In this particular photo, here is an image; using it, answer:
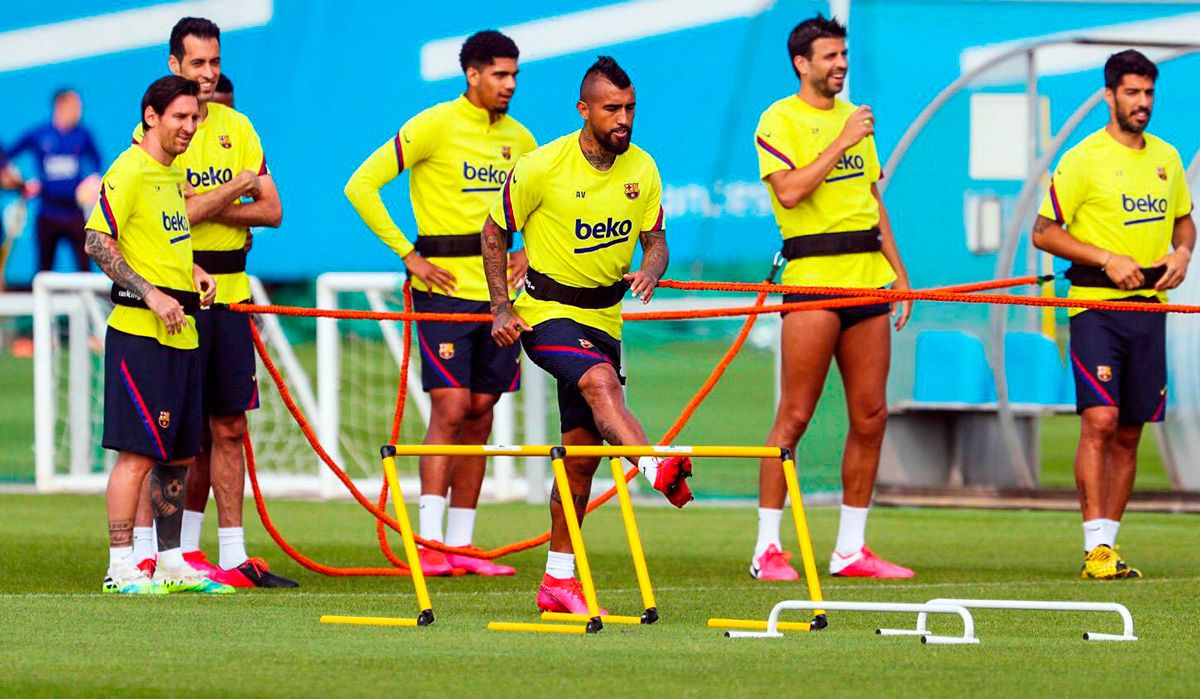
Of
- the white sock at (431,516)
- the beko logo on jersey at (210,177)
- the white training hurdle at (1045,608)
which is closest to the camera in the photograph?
the white training hurdle at (1045,608)

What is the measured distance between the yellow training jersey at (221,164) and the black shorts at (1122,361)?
3.60 m

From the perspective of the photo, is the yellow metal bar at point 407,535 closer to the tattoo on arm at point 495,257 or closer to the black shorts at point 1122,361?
the tattoo on arm at point 495,257

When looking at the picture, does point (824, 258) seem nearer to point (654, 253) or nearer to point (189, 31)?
point (654, 253)

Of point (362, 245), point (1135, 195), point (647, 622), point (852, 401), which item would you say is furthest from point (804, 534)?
point (362, 245)

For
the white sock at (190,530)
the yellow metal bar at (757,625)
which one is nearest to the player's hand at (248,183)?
the white sock at (190,530)

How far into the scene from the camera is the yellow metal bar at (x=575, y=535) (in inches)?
291

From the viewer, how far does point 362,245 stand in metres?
22.1

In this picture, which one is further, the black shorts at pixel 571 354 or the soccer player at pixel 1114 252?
the soccer player at pixel 1114 252

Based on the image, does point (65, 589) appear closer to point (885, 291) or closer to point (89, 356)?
point (885, 291)

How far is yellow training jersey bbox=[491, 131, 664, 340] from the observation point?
320 inches

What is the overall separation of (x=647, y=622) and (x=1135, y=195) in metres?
3.73

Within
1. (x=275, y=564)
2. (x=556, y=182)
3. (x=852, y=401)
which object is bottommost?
(x=275, y=564)

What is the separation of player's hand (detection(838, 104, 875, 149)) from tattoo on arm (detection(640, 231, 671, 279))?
1.59 metres

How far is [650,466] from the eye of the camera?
24.8 feet
